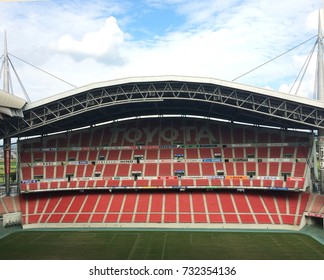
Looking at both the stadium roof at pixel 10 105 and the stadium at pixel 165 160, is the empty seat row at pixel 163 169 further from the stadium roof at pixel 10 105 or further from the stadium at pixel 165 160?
the stadium roof at pixel 10 105

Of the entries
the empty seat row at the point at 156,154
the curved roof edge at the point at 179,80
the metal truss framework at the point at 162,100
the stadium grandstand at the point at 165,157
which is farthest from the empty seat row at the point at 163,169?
the curved roof edge at the point at 179,80

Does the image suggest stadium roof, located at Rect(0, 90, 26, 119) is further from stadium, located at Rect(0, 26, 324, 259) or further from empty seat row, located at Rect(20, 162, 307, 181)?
empty seat row, located at Rect(20, 162, 307, 181)

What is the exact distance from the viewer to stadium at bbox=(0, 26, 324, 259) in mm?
37469

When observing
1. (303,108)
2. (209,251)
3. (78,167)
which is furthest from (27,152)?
(303,108)

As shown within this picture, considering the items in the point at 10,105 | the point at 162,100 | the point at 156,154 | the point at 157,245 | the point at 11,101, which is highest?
the point at 162,100

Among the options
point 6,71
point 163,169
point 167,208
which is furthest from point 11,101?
point 163,169

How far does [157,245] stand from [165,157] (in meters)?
17.4

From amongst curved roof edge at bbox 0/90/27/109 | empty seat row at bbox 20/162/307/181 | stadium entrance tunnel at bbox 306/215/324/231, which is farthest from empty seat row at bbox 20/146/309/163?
curved roof edge at bbox 0/90/27/109

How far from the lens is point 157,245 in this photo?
3125cm

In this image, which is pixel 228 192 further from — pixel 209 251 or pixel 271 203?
pixel 209 251

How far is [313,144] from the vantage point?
43.2 metres

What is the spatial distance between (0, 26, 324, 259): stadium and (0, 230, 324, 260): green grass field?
814mm

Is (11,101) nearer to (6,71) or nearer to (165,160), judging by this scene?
(6,71)

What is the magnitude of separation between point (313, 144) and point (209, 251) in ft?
74.1
